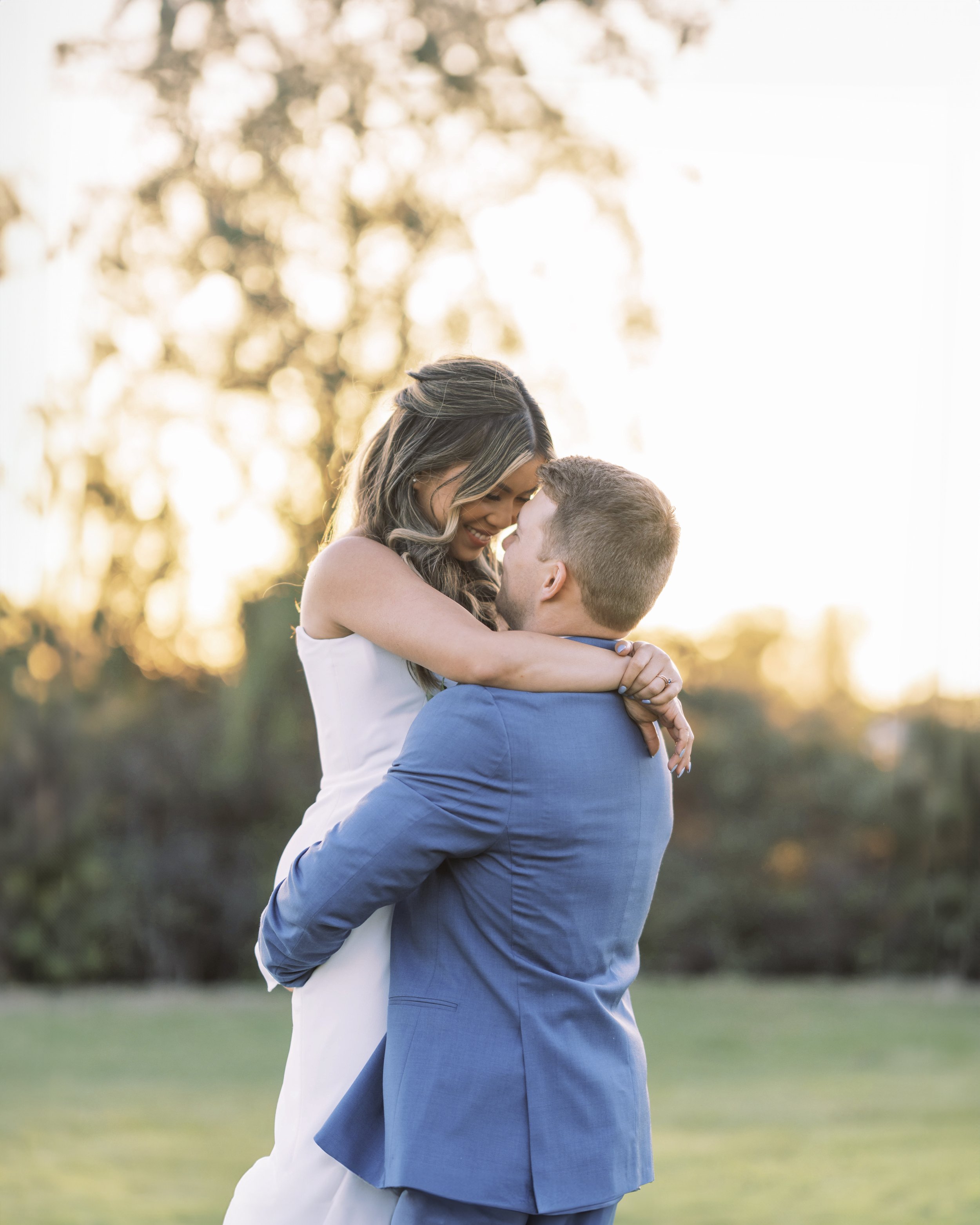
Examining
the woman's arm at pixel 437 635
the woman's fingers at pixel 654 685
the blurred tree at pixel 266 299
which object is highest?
the blurred tree at pixel 266 299

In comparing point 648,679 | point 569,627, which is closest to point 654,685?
point 648,679

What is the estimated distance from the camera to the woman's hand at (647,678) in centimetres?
153

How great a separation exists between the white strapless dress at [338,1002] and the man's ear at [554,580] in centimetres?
32

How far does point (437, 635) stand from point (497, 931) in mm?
391

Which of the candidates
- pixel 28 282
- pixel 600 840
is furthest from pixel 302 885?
pixel 28 282

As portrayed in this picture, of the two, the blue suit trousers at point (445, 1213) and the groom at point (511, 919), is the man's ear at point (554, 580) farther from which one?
the blue suit trousers at point (445, 1213)

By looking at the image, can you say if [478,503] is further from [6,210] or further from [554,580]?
[6,210]

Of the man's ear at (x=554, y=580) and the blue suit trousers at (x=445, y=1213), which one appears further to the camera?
the man's ear at (x=554, y=580)

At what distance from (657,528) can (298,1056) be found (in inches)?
33.8

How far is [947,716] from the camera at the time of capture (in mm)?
8289

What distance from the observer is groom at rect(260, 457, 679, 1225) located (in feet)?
4.60

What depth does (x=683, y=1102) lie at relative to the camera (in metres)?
6.20

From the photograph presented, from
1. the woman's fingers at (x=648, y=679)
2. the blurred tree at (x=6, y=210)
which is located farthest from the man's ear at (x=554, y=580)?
the blurred tree at (x=6, y=210)

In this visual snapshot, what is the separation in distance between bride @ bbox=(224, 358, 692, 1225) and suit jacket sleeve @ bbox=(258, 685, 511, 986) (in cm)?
12
